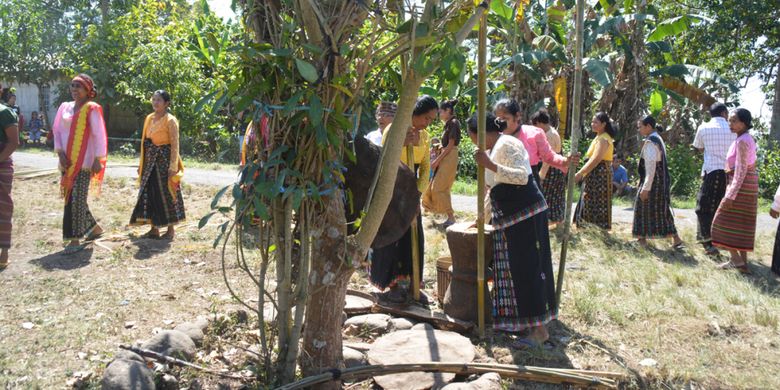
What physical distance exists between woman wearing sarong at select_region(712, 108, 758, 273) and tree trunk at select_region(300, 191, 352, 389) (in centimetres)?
482

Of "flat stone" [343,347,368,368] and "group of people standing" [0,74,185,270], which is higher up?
"group of people standing" [0,74,185,270]

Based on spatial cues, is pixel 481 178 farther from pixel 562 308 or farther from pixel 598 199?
pixel 598 199

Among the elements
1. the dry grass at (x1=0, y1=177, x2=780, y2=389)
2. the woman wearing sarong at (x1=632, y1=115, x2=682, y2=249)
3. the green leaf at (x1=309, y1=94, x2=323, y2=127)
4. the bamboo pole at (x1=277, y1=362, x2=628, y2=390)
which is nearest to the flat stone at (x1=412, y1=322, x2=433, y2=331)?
the dry grass at (x1=0, y1=177, x2=780, y2=389)

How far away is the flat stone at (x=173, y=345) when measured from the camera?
359 cm

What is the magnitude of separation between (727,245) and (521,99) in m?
6.61

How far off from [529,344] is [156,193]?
4.85 m

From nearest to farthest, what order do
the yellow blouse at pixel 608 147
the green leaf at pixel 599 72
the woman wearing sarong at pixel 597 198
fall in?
the yellow blouse at pixel 608 147
the woman wearing sarong at pixel 597 198
the green leaf at pixel 599 72

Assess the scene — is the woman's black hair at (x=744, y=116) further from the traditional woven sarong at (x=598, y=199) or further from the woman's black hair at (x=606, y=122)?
the traditional woven sarong at (x=598, y=199)

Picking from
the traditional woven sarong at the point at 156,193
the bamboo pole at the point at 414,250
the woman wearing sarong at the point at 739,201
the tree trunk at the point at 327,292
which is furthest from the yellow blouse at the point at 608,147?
the traditional woven sarong at the point at 156,193

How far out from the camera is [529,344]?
427 cm

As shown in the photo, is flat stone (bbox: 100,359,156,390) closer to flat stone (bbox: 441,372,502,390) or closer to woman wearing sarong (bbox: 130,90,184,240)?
flat stone (bbox: 441,372,502,390)

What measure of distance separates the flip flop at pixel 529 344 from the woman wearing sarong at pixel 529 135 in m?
1.35

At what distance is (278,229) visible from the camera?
128 inches

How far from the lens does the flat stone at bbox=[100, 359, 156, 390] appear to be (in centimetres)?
306
